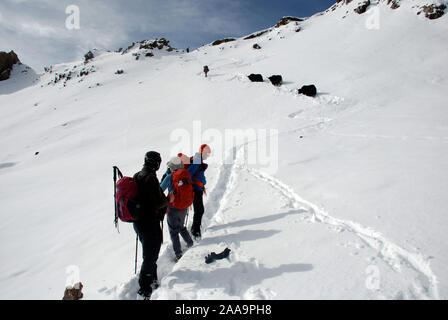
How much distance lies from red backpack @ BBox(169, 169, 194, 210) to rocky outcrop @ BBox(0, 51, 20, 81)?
81333 mm

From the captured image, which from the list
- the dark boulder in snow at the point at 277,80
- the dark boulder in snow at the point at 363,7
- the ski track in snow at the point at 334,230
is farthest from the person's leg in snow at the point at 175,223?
the dark boulder in snow at the point at 363,7

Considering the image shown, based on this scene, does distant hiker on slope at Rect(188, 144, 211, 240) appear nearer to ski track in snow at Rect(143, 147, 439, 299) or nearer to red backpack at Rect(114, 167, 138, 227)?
ski track in snow at Rect(143, 147, 439, 299)

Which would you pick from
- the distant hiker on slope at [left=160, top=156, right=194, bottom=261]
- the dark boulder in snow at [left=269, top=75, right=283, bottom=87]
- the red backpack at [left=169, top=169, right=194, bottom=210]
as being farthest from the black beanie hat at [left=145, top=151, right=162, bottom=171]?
the dark boulder in snow at [left=269, top=75, right=283, bottom=87]

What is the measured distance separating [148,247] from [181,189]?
1.06m

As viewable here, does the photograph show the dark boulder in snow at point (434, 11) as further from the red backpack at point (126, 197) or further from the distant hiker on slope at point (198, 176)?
the red backpack at point (126, 197)

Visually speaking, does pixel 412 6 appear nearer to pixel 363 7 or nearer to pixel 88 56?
pixel 363 7

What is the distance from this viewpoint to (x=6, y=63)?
63.2m

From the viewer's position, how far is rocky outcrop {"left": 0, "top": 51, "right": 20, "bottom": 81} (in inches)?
2399

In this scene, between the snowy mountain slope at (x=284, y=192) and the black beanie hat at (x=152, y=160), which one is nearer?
the black beanie hat at (x=152, y=160)

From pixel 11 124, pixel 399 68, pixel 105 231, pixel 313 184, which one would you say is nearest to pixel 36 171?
pixel 105 231

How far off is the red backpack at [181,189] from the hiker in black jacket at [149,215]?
0.55 m

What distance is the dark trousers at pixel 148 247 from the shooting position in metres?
3.48

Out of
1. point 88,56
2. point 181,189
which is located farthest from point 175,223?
point 88,56
